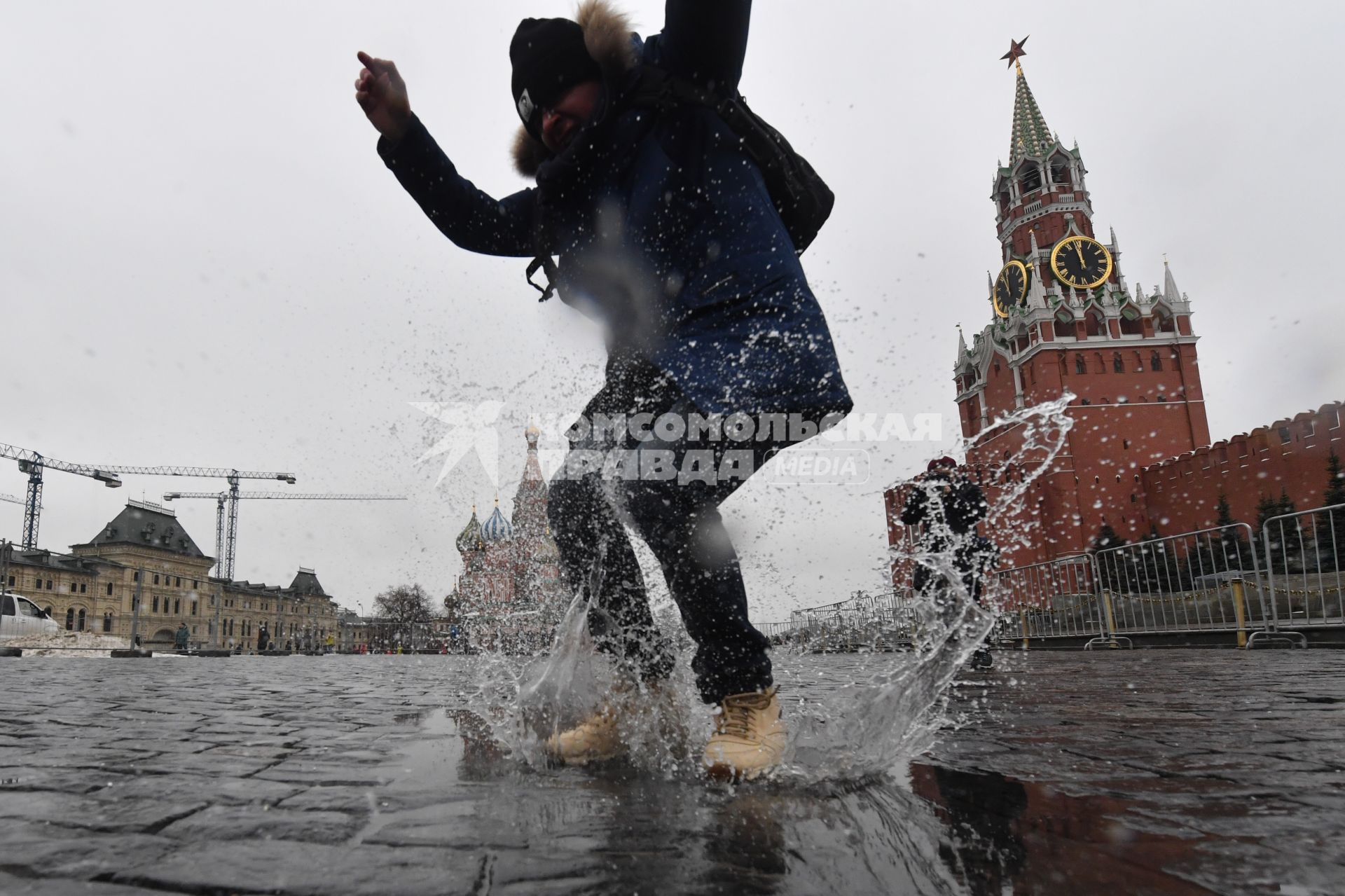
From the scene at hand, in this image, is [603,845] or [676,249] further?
[676,249]

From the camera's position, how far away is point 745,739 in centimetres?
182

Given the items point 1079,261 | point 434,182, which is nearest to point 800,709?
point 434,182

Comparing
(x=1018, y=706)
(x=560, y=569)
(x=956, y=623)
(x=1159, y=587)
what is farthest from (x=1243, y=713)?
(x=1159, y=587)

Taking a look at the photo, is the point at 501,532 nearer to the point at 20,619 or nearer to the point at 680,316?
the point at 680,316

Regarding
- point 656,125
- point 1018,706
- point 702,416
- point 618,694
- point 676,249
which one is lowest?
point 1018,706

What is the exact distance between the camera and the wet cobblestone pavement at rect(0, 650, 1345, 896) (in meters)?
1.01

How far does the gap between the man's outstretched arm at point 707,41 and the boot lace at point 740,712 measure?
142cm

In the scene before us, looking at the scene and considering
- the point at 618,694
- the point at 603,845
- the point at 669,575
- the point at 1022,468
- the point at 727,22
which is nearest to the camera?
the point at 603,845

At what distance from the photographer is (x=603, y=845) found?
117 centimetres

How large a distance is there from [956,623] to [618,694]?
1090 mm

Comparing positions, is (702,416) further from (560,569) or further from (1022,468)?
(1022,468)

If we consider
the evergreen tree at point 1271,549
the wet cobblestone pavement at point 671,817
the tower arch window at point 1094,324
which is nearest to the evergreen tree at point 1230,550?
the evergreen tree at point 1271,549

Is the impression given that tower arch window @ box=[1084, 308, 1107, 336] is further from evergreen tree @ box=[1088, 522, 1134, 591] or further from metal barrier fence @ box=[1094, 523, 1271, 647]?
metal barrier fence @ box=[1094, 523, 1271, 647]

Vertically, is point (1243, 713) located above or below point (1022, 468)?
below
